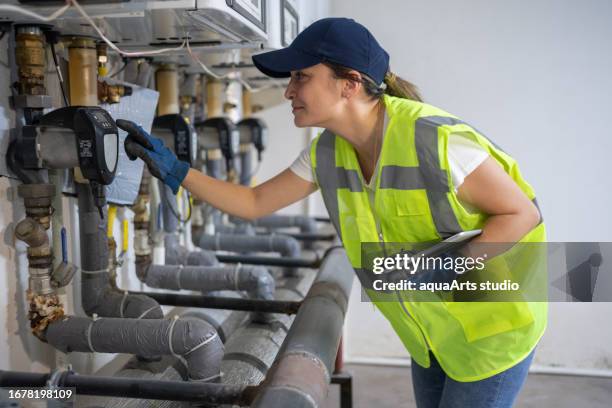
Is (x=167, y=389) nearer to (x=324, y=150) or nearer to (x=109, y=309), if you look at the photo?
(x=109, y=309)

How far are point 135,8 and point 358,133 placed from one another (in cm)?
44

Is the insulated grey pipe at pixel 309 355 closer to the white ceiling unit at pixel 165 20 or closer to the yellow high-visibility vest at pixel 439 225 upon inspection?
the yellow high-visibility vest at pixel 439 225

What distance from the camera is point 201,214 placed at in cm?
223

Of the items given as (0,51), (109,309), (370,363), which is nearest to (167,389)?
(109,309)

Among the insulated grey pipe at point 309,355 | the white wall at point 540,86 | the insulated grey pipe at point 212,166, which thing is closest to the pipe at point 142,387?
the insulated grey pipe at point 309,355

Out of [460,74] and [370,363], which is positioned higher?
[460,74]

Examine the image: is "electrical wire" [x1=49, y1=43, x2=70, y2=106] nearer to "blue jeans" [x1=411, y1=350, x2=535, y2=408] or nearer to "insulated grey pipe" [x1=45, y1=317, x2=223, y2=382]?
"insulated grey pipe" [x1=45, y1=317, x2=223, y2=382]

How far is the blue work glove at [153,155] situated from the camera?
1161mm

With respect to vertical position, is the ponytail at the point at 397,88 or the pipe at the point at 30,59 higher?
the pipe at the point at 30,59

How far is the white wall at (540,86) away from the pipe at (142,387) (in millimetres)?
2127

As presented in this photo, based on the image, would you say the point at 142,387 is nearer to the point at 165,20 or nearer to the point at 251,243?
the point at 165,20

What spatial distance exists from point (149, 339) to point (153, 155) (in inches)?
14.3

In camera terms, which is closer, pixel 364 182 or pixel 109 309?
pixel 364 182

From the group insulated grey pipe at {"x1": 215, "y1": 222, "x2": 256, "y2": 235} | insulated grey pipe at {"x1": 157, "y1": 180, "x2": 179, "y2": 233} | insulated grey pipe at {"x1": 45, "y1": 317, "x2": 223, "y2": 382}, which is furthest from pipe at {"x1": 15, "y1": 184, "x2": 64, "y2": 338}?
insulated grey pipe at {"x1": 215, "y1": 222, "x2": 256, "y2": 235}
